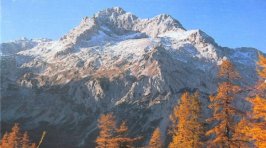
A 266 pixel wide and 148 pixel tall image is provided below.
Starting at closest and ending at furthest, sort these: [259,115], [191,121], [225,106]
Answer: [259,115] < [225,106] < [191,121]

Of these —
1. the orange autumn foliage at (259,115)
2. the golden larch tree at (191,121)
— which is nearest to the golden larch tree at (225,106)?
the golden larch tree at (191,121)

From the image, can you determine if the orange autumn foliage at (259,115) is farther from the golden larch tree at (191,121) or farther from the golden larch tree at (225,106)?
the golden larch tree at (191,121)

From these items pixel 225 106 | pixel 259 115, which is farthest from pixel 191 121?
pixel 259 115

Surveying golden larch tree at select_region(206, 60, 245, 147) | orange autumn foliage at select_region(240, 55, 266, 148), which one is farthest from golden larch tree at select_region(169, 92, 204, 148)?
orange autumn foliage at select_region(240, 55, 266, 148)

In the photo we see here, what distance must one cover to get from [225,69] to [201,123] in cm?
877

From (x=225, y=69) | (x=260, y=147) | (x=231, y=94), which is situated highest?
(x=225, y=69)

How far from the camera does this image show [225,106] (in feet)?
103

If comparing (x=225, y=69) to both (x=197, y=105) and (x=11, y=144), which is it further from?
(x=11, y=144)

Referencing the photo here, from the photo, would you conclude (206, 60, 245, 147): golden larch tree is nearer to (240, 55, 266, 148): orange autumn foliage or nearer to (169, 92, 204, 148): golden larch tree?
(169, 92, 204, 148): golden larch tree

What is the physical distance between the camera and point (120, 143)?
47.2 m

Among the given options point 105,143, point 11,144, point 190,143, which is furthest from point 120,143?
point 11,144

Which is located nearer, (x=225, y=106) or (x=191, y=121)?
(x=225, y=106)

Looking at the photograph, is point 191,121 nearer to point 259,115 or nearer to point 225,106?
point 225,106

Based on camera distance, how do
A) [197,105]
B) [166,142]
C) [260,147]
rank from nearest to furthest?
[260,147] < [197,105] < [166,142]
